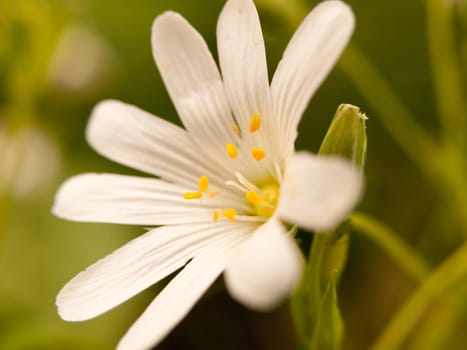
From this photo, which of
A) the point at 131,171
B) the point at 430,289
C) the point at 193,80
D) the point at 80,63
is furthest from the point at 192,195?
the point at 80,63

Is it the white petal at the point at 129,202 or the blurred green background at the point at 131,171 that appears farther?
the blurred green background at the point at 131,171

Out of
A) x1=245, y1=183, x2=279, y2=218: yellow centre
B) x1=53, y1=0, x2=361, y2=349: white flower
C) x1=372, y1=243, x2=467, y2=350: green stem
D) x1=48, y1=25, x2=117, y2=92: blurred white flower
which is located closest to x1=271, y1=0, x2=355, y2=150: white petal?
x1=53, y1=0, x2=361, y2=349: white flower

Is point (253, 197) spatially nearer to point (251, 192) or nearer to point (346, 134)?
point (251, 192)

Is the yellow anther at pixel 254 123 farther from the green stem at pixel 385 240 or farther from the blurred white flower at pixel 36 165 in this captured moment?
the blurred white flower at pixel 36 165

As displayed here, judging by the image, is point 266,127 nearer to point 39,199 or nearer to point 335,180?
point 335,180

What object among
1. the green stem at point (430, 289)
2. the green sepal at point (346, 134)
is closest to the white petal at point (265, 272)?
the green sepal at point (346, 134)

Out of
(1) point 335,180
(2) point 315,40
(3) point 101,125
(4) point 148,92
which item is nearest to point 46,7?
(4) point 148,92
